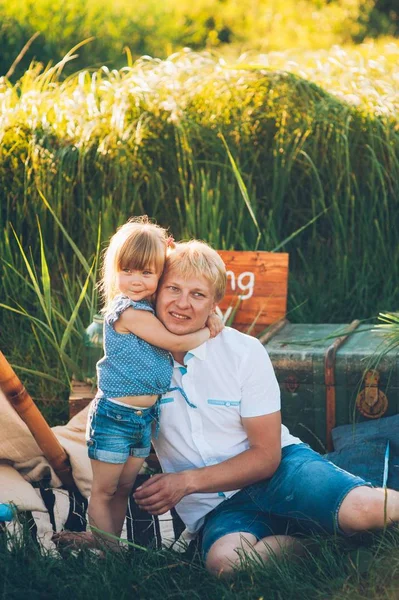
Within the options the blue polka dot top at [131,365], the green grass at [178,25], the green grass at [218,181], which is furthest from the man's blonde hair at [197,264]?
the green grass at [178,25]

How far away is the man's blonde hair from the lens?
274cm

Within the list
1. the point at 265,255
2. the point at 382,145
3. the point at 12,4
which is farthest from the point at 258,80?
the point at 12,4

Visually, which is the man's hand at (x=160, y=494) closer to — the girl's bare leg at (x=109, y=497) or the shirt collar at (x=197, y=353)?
the girl's bare leg at (x=109, y=497)

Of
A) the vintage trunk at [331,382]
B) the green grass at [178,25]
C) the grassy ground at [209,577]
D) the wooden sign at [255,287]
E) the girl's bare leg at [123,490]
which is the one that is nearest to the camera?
the grassy ground at [209,577]

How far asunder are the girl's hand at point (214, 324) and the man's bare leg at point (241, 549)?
636 millimetres

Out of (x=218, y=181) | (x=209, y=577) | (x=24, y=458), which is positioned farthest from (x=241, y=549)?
(x=218, y=181)

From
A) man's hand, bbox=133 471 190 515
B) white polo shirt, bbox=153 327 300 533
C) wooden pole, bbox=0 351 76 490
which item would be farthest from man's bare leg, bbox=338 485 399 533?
wooden pole, bbox=0 351 76 490

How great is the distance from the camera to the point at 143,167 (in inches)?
187

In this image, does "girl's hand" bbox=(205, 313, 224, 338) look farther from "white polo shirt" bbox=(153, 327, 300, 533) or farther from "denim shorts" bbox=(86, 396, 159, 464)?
"denim shorts" bbox=(86, 396, 159, 464)

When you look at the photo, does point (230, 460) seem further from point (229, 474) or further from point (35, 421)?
point (35, 421)

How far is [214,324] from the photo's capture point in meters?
2.81

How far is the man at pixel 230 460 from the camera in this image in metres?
2.64

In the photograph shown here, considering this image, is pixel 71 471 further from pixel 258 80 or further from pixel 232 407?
pixel 258 80

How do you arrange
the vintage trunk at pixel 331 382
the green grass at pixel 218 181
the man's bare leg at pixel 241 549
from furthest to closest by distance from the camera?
the green grass at pixel 218 181, the vintage trunk at pixel 331 382, the man's bare leg at pixel 241 549
